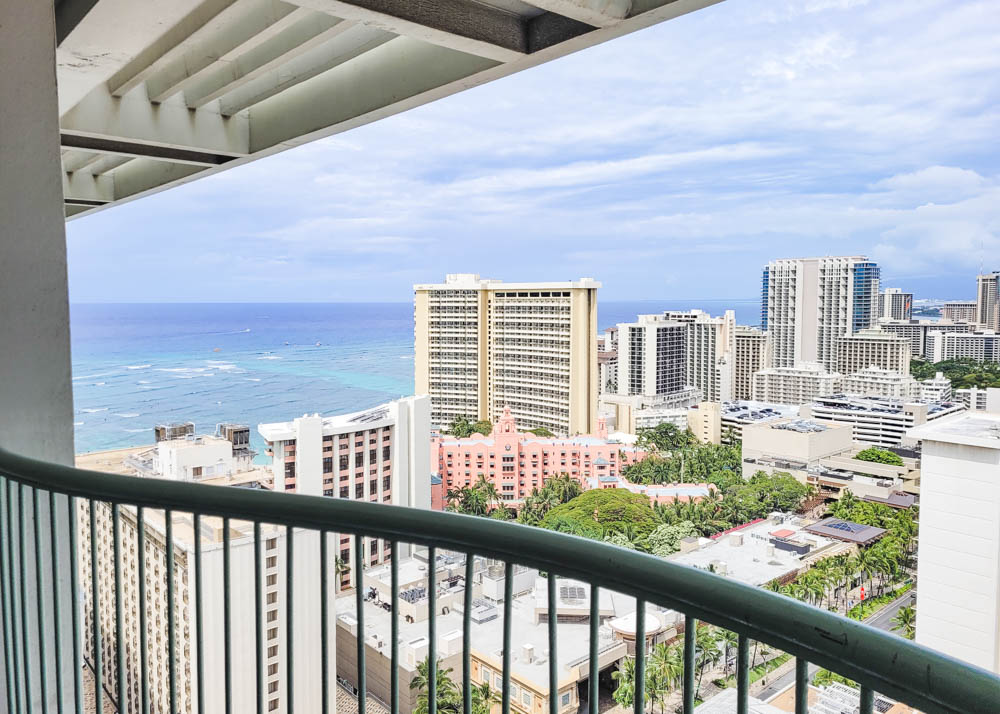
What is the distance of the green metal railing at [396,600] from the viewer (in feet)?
1.66

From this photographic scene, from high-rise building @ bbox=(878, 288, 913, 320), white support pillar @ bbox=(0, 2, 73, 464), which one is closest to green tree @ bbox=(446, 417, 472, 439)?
high-rise building @ bbox=(878, 288, 913, 320)

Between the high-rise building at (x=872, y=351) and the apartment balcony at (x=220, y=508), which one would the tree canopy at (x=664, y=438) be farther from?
the apartment balcony at (x=220, y=508)

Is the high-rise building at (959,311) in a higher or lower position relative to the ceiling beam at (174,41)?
lower

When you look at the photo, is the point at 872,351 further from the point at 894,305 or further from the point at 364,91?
the point at 364,91

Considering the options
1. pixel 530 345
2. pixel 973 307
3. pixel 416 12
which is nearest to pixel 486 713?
pixel 416 12

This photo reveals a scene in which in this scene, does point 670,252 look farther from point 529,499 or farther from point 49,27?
point 49,27

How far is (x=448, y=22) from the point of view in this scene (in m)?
1.60

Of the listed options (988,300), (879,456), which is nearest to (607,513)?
(879,456)

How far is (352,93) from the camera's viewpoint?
2.38 m

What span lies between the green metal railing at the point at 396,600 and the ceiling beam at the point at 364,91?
52.7 inches

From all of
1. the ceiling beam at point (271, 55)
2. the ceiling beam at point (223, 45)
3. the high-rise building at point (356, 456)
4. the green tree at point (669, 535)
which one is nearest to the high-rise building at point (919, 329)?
the green tree at point (669, 535)

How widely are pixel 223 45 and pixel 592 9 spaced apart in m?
1.29

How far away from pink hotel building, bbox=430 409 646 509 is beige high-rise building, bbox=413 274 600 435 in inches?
162

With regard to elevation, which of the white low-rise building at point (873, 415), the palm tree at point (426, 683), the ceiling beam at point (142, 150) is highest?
the ceiling beam at point (142, 150)
